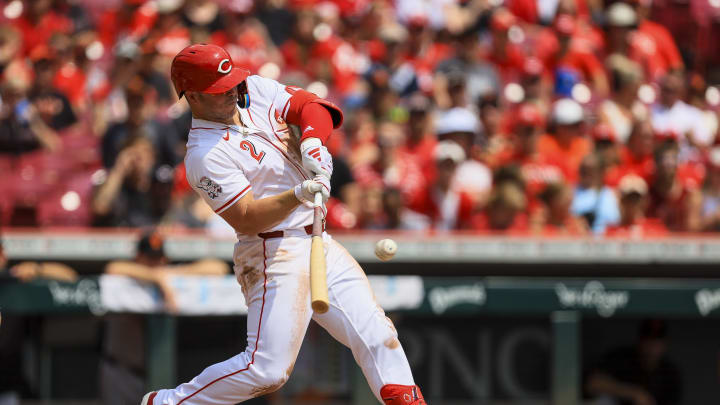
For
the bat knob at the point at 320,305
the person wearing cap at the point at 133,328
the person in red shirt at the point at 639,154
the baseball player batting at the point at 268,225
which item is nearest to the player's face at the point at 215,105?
the baseball player batting at the point at 268,225

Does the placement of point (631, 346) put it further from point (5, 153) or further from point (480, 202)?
point (5, 153)

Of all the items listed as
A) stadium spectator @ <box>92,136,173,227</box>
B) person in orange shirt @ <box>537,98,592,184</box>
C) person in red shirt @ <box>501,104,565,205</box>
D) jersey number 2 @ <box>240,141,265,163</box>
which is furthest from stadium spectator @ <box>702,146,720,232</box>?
jersey number 2 @ <box>240,141,265,163</box>

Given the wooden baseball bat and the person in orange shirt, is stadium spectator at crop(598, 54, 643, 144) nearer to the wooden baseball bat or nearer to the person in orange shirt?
the person in orange shirt

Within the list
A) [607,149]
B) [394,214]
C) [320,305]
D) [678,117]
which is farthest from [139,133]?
[678,117]

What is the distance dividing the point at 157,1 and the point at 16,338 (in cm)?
383

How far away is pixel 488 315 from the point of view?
6.56m

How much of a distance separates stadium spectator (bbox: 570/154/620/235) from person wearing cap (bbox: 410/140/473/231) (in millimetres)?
733

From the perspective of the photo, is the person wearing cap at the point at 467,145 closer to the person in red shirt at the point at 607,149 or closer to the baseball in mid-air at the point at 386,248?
the person in red shirt at the point at 607,149

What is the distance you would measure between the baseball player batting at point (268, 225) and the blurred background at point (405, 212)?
213 cm

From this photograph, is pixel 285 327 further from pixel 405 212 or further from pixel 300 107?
pixel 405 212

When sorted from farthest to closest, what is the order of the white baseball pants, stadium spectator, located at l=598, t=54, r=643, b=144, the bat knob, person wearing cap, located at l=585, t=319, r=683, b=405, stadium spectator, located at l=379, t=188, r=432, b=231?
stadium spectator, located at l=598, t=54, r=643, b=144, stadium spectator, located at l=379, t=188, r=432, b=231, person wearing cap, located at l=585, t=319, r=683, b=405, the white baseball pants, the bat knob

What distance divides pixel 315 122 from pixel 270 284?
2.02 ft

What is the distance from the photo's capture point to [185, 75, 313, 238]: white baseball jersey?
380 cm

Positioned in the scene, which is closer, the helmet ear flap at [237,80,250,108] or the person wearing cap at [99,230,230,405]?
the helmet ear flap at [237,80,250,108]
